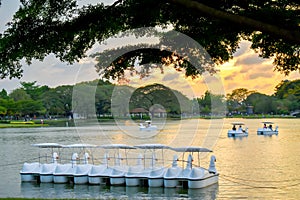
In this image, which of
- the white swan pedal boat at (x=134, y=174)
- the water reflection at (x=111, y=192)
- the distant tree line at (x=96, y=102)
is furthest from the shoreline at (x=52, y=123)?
the water reflection at (x=111, y=192)

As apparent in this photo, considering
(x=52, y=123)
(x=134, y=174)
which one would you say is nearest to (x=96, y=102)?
(x=52, y=123)

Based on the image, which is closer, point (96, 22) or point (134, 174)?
point (96, 22)

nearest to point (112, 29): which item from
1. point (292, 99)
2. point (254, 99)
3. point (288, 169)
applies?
point (288, 169)

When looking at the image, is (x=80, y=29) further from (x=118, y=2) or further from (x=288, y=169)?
(x=288, y=169)

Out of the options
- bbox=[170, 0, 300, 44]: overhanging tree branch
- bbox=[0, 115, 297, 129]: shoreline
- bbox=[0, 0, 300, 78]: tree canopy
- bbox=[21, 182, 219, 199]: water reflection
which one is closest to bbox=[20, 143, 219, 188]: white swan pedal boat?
bbox=[21, 182, 219, 199]: water reflection

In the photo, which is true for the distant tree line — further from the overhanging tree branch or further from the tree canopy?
the overhanging tree branch

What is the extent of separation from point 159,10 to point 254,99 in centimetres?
14118

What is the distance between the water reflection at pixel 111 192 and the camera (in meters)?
19.3

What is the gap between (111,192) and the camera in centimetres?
2012

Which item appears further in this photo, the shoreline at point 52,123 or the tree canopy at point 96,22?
the shoreline at point 52,123

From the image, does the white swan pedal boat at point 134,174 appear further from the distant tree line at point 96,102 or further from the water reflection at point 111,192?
the distant tree line at point 96,102

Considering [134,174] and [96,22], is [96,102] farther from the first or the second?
[96,22]

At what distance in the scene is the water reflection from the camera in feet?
63.4

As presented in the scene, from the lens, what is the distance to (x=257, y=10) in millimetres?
10086
